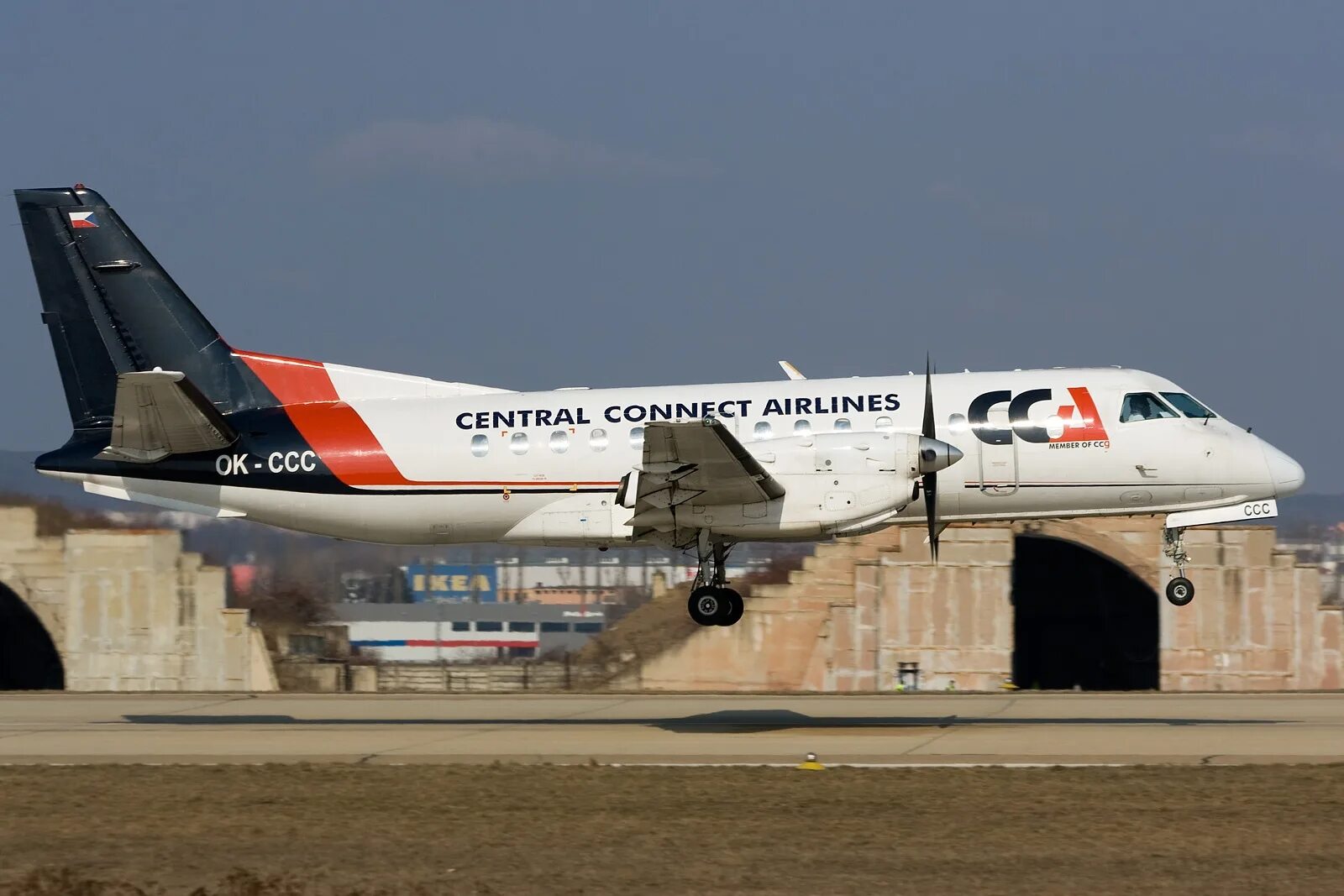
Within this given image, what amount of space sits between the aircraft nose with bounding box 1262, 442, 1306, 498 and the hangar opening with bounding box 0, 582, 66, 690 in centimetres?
3297

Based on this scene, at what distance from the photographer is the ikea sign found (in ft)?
194

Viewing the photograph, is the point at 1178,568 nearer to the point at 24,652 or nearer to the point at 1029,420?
the point at 1029,420

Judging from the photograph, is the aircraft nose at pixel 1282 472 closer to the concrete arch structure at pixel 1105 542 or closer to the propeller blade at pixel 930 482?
the propeller blade at pixel 930 482

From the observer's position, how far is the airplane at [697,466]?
70.4 feet

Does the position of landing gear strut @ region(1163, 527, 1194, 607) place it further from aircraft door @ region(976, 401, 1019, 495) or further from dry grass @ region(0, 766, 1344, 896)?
dry grass @ region(0, 766, 1344, 896)

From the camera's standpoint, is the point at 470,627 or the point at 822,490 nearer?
the point at 822,490

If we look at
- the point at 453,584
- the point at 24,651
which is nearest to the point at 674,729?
the point at 24,651

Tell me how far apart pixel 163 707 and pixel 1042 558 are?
2756 cm

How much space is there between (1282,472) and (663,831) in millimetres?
12433

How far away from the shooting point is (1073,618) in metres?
46.2

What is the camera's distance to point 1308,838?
14.5 meters

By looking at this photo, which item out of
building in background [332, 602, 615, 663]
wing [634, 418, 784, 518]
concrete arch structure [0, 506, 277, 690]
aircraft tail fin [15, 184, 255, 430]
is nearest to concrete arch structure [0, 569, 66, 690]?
concrete arch structure [0, 506, 277, 690]

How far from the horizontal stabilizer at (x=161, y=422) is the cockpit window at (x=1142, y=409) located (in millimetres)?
13657

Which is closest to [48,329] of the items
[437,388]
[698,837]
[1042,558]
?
[437,388]
